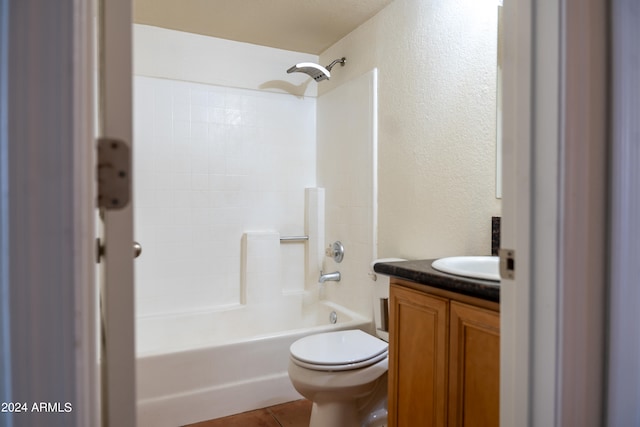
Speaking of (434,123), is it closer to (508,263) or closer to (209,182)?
(508,263)

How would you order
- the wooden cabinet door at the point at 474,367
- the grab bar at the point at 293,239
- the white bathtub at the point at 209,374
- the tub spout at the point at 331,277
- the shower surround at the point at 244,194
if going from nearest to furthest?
the wooden cabinet door at the point at 474,367
the white bathtub at the point at 209,374
the shower surround at the point at 244,194
the tub spout at the point at 331,277
the grab bar at the point at 293,239

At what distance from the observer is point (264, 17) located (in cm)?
242

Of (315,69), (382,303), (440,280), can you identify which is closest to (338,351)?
(382,303)

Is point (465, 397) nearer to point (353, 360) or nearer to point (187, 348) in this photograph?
point (353, 360)

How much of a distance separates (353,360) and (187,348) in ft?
2.94

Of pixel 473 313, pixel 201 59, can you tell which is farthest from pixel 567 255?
pixel 201 59

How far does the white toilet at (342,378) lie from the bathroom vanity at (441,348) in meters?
0.27

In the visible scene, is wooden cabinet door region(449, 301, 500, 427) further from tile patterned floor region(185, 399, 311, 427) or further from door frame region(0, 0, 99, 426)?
tile patterned floor region(185, 399, 311, 427)

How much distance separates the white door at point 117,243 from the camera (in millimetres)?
538

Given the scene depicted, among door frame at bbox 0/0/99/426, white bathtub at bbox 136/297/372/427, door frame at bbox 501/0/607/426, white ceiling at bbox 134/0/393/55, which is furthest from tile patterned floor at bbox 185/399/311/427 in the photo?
white ceiling at bbox 134/0/393/55

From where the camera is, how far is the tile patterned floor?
6.70ft

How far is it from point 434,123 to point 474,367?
125 centimetres

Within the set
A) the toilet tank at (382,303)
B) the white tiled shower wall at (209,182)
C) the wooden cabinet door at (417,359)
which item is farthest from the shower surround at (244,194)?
the wooden cabinet door at (417,359)

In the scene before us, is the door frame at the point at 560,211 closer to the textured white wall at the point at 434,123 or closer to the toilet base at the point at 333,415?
the textured white wall at the point at 434,123
